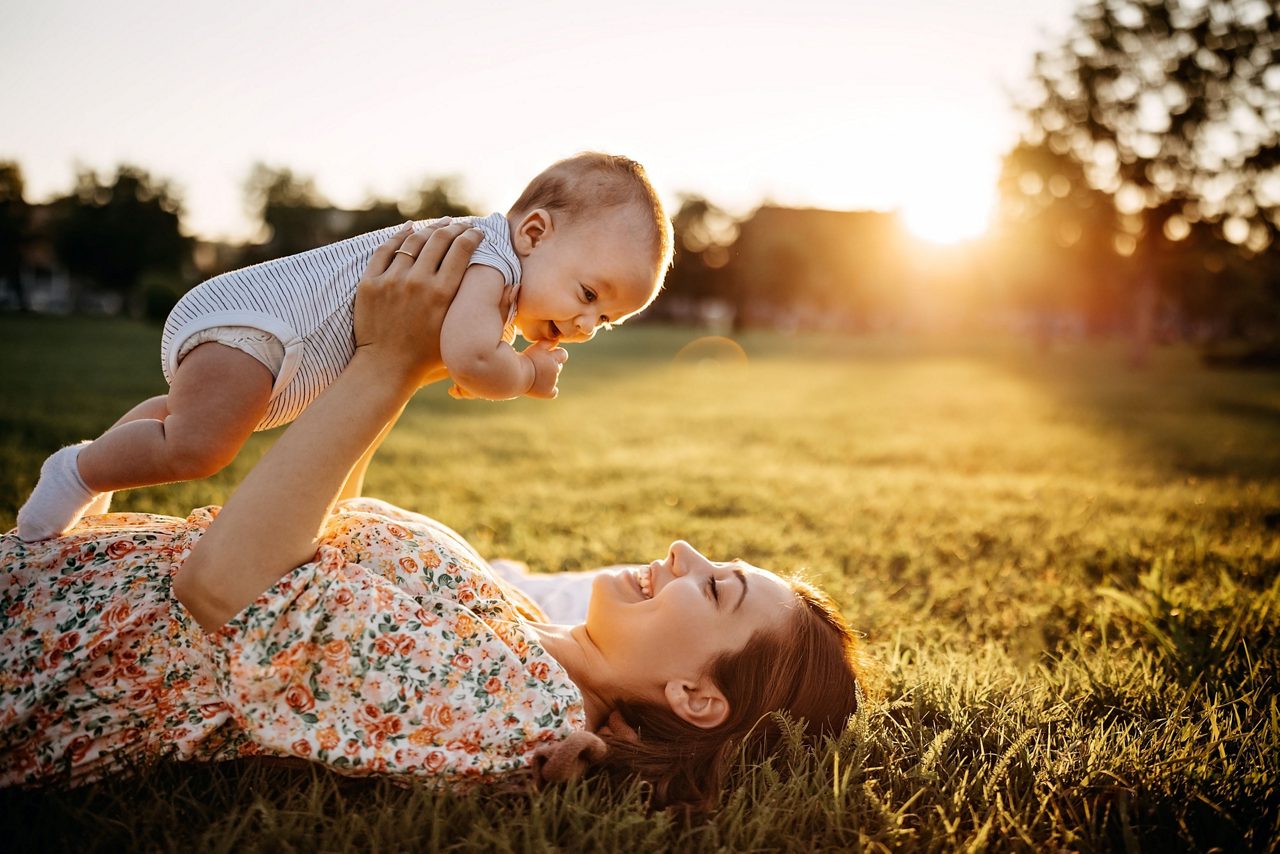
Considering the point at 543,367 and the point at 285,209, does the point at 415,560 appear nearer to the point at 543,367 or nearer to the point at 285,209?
the point at 543,367

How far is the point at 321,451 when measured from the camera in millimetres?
1809

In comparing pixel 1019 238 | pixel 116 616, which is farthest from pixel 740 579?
pixel 1019 238

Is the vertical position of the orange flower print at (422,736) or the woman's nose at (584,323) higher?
the woman's nose at (584,323)

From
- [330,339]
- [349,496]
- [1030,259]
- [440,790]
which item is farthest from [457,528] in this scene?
[1030,259]

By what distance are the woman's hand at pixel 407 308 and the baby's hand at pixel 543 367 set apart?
12.3 inches

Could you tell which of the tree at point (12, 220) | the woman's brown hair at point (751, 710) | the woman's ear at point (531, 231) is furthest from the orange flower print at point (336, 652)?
the tree at point (12, 220)

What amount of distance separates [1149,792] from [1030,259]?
3733 centimetres

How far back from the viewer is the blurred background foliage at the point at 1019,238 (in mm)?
27125

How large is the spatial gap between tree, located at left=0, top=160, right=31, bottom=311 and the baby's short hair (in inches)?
2004

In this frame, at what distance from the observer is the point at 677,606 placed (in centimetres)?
221

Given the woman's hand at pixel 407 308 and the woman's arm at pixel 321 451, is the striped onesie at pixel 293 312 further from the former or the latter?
the woman's arm at pixel 321 451

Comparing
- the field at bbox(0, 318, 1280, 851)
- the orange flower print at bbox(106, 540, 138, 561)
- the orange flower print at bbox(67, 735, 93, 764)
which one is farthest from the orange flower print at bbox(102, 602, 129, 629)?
the field at bbox(0, 318, 1280, 851)

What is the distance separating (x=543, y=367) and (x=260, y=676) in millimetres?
1107

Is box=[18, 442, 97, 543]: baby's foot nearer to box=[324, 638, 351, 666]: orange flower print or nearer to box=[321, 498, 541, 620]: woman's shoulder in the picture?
box=[321, 498, 541, 620]: woman's shoulder
